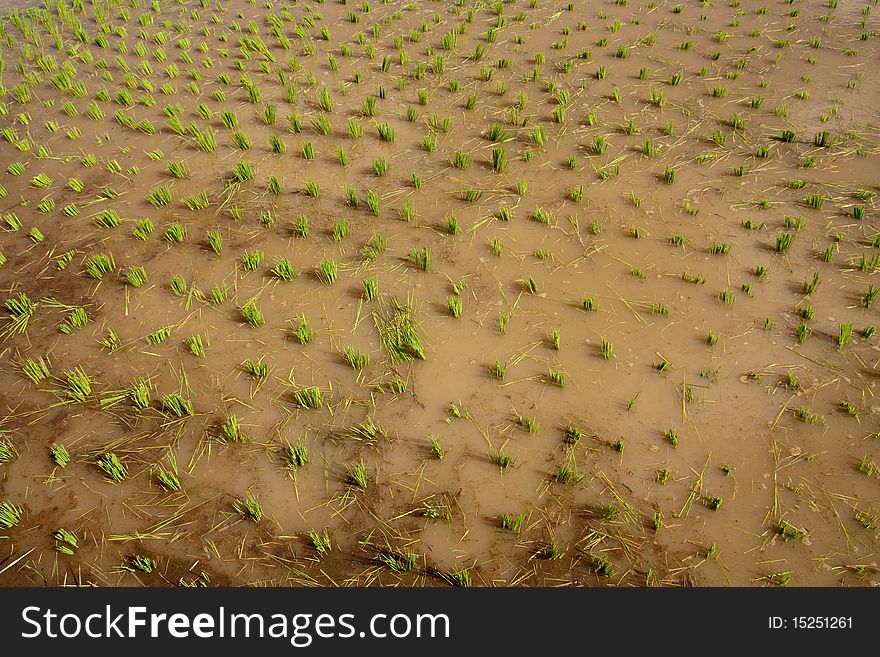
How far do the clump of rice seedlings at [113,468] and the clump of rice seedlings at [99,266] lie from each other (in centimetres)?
138

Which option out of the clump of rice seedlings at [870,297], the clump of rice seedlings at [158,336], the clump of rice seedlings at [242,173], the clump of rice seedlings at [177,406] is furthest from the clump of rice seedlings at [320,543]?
the clump of rice seedlings at [870,297]

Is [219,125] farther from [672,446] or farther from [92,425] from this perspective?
[672,446]

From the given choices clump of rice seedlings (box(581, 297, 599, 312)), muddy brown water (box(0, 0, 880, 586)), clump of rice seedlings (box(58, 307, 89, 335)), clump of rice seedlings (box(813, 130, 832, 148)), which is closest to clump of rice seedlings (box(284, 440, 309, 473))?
muddy brown water (box(0, 0, 880, 586))

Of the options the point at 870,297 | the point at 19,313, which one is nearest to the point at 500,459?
the point at 870,297

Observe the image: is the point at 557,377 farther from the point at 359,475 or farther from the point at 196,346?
the point at 196,346

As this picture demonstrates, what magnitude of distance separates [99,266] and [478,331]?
236 cm

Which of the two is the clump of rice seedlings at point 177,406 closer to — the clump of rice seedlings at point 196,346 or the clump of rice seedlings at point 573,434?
the clump of rice seedlings at point 196,346

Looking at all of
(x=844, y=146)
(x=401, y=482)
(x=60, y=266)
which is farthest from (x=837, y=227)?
(x=60, y=266)

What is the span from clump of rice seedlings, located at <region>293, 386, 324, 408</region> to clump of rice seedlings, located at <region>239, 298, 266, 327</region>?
588 millimetres

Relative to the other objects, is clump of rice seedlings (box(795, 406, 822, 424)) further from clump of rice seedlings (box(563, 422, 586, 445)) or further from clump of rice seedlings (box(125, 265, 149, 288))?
clump of rice seedlings (box(125, 265, 149, 288))

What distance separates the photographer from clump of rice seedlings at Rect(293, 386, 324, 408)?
9.19ft

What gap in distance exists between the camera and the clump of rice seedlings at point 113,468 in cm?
256

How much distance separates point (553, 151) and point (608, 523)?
295 centimetres

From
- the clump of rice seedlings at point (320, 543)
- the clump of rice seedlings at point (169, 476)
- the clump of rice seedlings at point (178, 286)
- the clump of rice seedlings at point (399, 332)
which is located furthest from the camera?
the clump of rice seedlings at point (178, 286)
